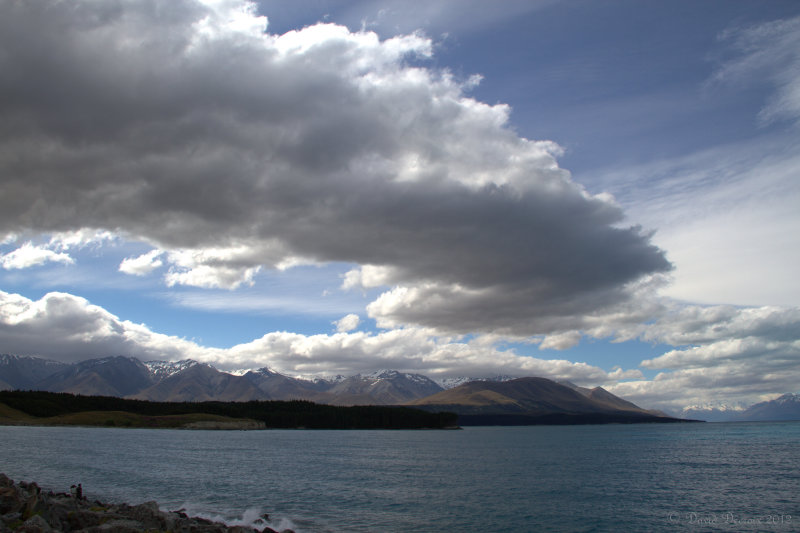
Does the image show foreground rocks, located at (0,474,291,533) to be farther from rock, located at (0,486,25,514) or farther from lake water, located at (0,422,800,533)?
lake water, located at (0,422,800,533)

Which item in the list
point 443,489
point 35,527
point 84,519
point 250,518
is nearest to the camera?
point 35,527

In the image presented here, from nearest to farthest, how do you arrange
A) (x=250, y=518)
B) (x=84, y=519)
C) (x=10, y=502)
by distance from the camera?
(x=84, y=519), (x=10, y=502), (x=250, y=518)

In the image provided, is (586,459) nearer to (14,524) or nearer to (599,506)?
(599,506)

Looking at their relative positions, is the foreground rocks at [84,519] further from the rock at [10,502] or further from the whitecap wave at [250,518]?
the whitecap wave at [250,518]

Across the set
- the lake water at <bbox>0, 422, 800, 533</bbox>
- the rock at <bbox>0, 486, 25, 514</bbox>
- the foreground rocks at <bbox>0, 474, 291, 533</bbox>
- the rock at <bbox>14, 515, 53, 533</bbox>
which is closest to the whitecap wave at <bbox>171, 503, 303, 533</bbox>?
the lake water at <bbox>0, 422, 800, 533</bbox>

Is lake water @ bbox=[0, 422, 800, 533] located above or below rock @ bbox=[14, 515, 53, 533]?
below

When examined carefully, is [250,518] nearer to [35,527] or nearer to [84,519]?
[84,519]

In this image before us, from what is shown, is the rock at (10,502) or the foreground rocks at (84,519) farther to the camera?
the rock at (10,502)

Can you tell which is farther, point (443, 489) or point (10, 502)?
point (443, 489)

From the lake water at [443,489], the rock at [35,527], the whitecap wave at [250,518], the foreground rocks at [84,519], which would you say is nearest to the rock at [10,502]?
the foreground rocks at [84,519]

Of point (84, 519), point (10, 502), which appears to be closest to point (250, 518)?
point (84, 519)

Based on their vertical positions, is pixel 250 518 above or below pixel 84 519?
below

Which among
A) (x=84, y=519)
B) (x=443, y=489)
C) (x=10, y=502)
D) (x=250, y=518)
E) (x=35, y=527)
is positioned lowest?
(x=443, y=489)

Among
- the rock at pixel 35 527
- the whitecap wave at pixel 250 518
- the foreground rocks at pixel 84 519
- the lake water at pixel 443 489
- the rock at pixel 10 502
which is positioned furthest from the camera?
the lake water at pixel 443 489
